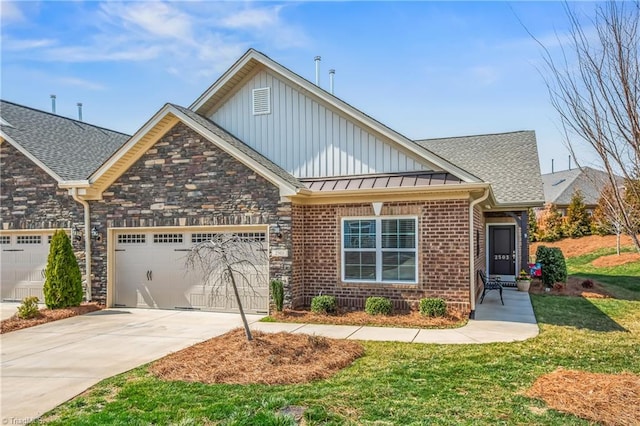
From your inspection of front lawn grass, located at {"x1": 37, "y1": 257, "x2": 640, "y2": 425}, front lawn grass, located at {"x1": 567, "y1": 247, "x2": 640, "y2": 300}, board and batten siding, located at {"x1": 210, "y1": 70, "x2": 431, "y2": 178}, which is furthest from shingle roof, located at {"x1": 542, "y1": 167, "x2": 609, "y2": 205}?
front lawn grass, located at {"x1": 37, "y1": 257, "x2": 640, "y2": 425}

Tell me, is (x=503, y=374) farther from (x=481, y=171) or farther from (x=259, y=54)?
(x=481, y=171)

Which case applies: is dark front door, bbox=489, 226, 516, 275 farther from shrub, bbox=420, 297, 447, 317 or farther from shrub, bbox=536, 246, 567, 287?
shrub, bbox=420, 297, 447, 317

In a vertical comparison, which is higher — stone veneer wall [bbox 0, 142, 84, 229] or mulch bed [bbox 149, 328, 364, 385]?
stone veneer wall [bbox 0, 142, 84, 229]

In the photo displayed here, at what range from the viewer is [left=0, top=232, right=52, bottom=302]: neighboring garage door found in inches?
552

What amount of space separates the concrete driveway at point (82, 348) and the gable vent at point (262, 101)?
559 cm

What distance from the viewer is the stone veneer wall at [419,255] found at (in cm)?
1073

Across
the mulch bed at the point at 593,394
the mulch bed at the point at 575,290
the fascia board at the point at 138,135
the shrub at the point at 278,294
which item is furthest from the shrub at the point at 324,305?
the mulch bed at the point at 575,290

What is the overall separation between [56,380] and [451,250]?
26.2 ft

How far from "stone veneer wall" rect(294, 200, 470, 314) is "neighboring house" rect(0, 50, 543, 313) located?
0.03 metres

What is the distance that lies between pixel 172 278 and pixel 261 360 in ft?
21.1

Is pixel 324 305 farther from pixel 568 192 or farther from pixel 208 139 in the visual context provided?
pixel 568 192

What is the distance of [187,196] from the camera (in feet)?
40.4

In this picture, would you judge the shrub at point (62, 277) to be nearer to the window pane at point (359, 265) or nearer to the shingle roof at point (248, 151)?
the shingle roof at point (248, 151)

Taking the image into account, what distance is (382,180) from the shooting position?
11.7 metres
